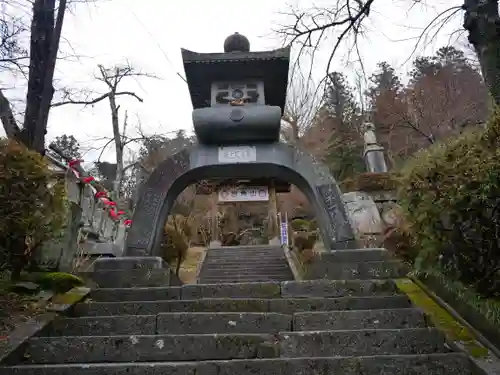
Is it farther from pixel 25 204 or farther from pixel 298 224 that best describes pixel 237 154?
pixel 298 224

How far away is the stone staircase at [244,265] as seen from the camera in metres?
13.0

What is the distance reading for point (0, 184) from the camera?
4074 millimetres

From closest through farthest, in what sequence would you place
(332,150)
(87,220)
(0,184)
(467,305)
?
(467,305)
(0,184)
(87,220)
(332,150)

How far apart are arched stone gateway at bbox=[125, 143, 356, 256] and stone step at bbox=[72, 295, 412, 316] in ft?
6.33

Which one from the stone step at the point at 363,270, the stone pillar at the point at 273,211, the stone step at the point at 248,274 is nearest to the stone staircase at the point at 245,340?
the stone step at the point at 363,270

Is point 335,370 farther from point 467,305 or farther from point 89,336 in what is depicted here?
point 89,336

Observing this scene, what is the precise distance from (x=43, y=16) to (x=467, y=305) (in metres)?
7.33

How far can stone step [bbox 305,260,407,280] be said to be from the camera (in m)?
5.64

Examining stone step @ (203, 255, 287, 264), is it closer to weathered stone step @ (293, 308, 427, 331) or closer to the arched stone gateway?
the arched stone gateway

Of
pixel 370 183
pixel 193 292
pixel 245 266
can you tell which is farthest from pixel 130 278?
pixel 370 183

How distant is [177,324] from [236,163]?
3632mm

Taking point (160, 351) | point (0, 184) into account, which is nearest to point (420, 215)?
point (160, 351)

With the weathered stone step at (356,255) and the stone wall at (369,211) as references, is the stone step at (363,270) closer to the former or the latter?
the weathered stone step at (356,255)

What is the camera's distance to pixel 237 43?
820 centimetres
